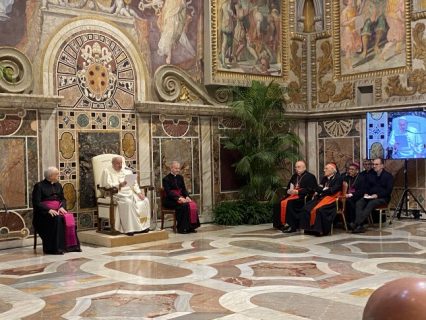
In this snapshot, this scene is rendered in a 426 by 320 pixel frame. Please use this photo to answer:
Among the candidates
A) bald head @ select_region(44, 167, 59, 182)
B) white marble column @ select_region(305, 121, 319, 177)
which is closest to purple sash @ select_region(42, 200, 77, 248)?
bald head @ select_region(44, 167, 59, 182)

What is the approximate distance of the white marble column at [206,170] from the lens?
1212 centimetres

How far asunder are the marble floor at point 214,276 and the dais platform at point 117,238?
0.72ft

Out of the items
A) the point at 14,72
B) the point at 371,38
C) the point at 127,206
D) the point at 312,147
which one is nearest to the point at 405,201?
the point at 312,147

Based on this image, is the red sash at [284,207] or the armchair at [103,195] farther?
the red sash at [284,207]

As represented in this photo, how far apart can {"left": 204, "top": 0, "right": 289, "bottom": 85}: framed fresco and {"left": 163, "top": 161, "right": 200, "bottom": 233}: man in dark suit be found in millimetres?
2290

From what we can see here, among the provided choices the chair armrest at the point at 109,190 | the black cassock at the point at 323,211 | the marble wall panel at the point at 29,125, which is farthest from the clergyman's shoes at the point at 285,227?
the marble wall panel at the point at 29,125

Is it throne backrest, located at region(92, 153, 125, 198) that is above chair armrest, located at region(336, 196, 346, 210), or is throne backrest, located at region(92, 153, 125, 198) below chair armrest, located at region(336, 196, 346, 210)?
above

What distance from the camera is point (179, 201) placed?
1067cm

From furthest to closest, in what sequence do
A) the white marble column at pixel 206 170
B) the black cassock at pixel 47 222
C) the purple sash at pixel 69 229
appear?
1. the white marble column at pixel 206 170
2. the purple sash at pixel 69 229
3. the black cassock at pixel 47 222

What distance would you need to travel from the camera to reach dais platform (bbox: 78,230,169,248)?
9.34 m

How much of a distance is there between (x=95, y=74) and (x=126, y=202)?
2.53 meters

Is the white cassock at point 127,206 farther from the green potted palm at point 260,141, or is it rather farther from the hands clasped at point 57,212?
A: the green potted palm at point 260,141

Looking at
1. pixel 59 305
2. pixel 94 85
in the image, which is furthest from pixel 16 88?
pixel 59 305

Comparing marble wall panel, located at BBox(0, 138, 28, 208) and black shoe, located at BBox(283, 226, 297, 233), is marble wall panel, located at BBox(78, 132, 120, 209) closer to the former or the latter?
marble wall panel, located at BBox(0, 138, 28, 208)
